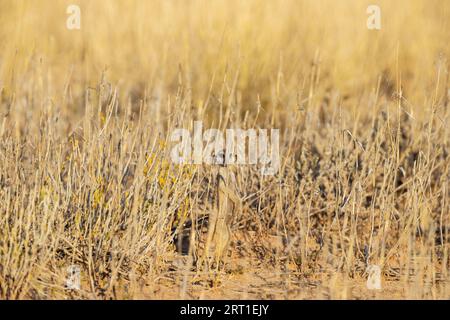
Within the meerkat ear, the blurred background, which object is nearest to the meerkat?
the meerkat ear

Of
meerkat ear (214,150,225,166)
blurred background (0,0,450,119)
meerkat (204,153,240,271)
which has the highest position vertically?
blurred background (0,0,450,119)

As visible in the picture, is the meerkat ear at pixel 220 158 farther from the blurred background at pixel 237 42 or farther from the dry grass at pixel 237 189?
the blurred background at pixel 237 42

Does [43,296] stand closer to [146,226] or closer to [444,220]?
[146,226]

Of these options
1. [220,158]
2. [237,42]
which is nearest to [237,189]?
[220,158]

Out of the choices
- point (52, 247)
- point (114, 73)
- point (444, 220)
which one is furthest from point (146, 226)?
point (114, 73)

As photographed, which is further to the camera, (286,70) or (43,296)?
(286,70)

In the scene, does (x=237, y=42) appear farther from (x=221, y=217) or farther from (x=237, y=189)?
(x=221, y=217)

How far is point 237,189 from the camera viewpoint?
357 centimetres

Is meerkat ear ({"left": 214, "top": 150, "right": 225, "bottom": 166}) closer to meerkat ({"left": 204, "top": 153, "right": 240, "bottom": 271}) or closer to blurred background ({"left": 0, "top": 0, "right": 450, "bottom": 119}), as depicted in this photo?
meerkat ({"left": 204, "top": 153, "right": 240, "bottom": 271})

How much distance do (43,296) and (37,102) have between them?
1.95m

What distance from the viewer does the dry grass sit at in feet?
9.55

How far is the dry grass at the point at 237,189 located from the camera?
9.55ft
